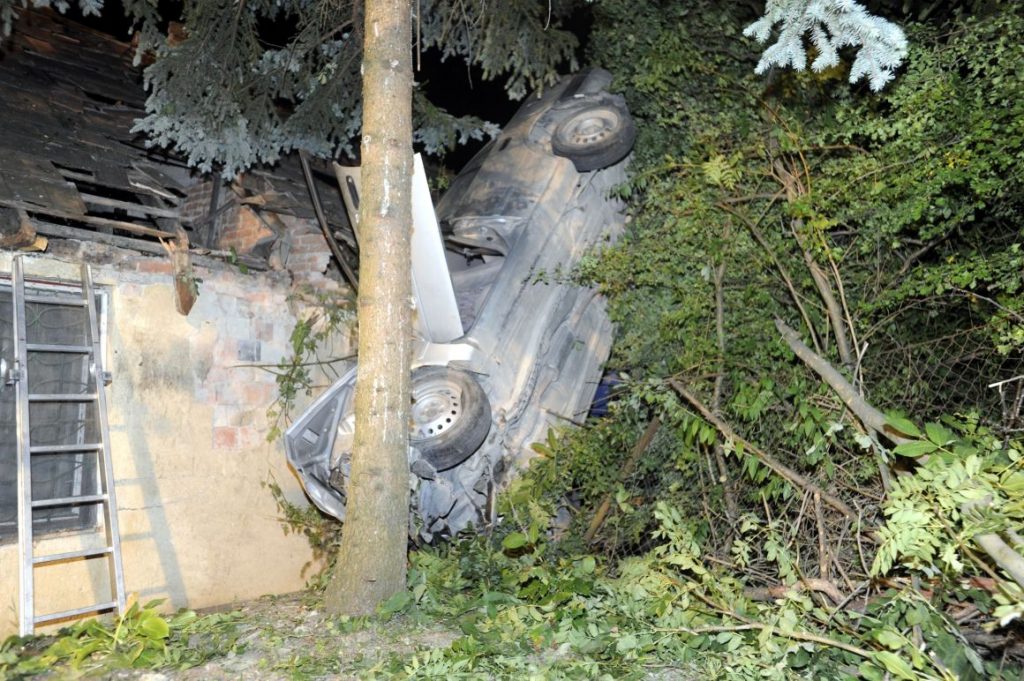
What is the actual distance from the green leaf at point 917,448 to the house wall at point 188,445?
524 centimetres

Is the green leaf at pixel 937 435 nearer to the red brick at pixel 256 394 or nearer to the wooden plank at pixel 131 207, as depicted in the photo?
the red brick at pixel 256 394

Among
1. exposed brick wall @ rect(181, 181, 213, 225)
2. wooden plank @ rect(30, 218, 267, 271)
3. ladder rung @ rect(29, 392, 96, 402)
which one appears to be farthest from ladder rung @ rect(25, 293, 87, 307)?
exposed brick wall @ rect(181, 181, 213, 225)

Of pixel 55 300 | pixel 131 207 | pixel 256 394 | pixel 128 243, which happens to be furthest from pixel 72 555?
pixel 131 207

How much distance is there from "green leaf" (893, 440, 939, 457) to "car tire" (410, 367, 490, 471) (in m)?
3.08

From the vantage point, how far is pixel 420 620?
4.47 meters

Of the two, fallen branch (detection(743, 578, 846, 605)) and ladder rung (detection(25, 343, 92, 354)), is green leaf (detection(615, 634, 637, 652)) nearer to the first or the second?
fallen branch (detection(743, 578, 846, 605))

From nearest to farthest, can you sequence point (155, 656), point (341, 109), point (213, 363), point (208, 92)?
point (155, 656) < point (213, 363) < point (208, 92) < point (341, 109)

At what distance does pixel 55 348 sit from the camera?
541 cm

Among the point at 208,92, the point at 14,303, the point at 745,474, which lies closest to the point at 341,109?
the point at 208,92

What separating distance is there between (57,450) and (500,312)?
336 cm

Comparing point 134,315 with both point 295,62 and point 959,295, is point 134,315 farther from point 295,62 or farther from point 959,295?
point 959,295

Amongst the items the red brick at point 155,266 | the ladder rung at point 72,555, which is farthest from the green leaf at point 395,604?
the red brick at point 155,266

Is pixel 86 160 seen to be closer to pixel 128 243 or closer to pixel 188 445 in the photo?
pixel 128 243

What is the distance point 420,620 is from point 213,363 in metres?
3.37
